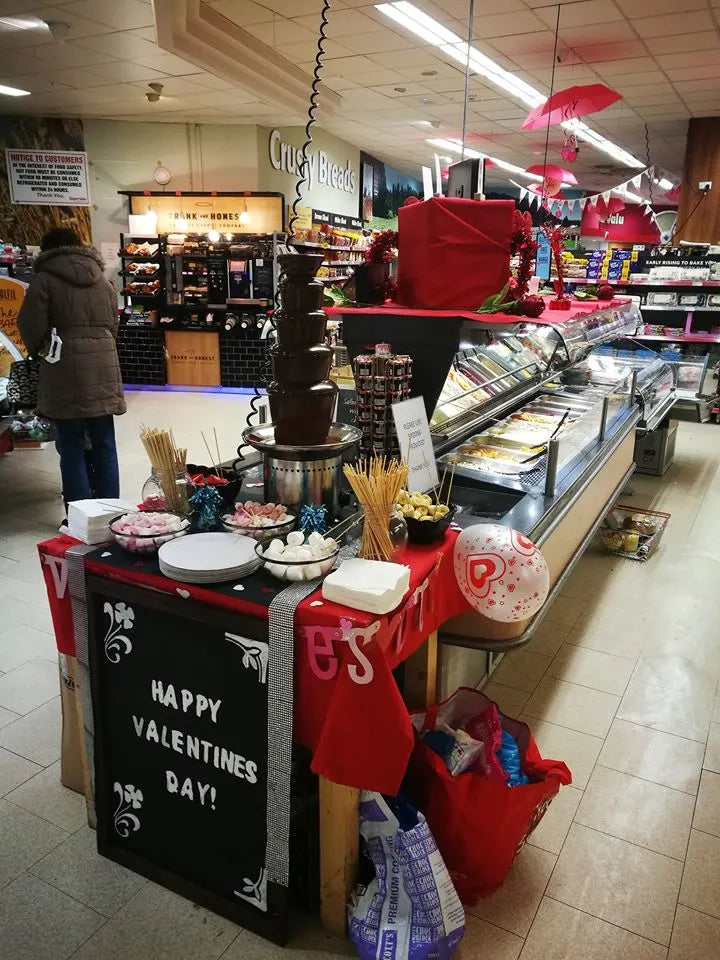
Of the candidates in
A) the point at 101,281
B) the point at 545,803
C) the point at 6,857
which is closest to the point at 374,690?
the point at 545,803

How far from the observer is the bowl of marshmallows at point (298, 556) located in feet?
6.07

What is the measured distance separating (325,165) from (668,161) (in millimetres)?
7920

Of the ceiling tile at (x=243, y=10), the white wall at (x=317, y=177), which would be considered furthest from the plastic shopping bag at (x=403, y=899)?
the white wall at (x=317, y=177)

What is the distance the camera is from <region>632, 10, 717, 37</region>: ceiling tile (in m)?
6.26

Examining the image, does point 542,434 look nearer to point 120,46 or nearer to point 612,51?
point 612,51

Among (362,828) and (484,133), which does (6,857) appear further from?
(484,133)

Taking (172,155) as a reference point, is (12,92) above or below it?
above

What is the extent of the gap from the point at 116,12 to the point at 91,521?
614 centimetres

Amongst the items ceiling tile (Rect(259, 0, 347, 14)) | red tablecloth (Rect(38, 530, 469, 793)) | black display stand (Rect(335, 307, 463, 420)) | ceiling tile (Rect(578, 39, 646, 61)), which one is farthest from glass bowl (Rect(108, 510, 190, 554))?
ceiling tile (Rect(578, 39, 646, 61))

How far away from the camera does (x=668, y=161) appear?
1532cm

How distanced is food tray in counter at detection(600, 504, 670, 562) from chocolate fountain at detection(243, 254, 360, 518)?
126 inches

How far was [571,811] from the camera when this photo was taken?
251 centimetres

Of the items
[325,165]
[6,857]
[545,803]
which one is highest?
[325,165]

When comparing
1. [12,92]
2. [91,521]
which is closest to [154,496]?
[91,521]
